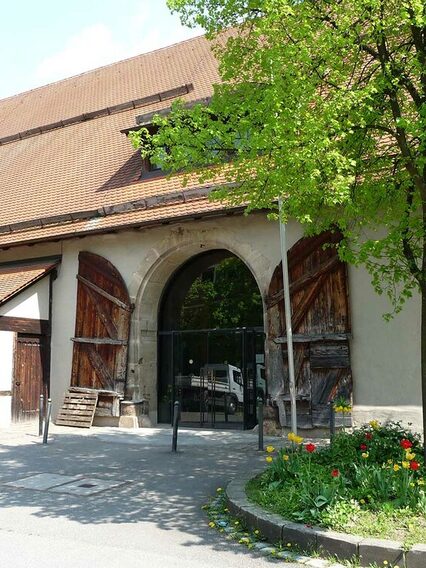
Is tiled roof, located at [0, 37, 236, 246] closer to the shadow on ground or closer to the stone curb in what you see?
the shadow on ground

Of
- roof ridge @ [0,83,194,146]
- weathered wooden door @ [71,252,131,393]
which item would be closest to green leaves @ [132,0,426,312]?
weathered wooden door @ [71,252,131,393]

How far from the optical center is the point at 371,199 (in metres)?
7.22

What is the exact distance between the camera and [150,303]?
14445mm

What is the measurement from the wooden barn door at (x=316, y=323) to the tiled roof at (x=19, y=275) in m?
5.88

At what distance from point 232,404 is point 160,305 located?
3.01m

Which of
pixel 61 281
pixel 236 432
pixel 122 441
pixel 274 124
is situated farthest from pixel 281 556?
pixel 61 281

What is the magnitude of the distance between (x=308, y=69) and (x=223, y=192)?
1.82 m

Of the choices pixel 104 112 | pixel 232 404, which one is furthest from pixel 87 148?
pixel 232 404

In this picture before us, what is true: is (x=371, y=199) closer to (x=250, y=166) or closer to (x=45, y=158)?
(x=250, y=166)

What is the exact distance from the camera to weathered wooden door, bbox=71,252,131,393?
1403cm

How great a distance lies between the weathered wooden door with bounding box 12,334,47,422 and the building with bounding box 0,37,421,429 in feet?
0.11

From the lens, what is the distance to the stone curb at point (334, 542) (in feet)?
14.4

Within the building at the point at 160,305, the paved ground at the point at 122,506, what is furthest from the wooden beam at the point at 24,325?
the paved ground at the point at 122,506

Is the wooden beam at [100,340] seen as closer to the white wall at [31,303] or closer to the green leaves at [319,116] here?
the white wall at [31,303]
